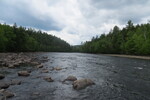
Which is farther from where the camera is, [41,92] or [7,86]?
[7,86]

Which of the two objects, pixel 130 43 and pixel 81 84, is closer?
pixel 81 84

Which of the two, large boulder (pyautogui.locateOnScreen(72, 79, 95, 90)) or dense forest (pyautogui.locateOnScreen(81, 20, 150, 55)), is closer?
large boulder (pyautogui.locateOnScreen(72, 79, 95, 90))

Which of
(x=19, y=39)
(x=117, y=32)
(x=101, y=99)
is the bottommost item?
(x=101, y=99)

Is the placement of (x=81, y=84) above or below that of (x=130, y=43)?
below

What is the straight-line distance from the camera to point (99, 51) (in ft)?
344

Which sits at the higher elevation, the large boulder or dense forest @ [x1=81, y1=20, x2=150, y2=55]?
dense forest @ [x1=81, y1=20, x2=150, y2=55]

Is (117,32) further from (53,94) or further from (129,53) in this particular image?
(53,94)

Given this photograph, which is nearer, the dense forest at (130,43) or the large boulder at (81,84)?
the large boulder at (81,84)

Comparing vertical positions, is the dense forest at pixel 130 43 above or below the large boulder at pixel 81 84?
above

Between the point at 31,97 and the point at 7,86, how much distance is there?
3.06 metres

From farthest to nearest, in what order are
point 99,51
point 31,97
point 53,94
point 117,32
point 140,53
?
point 99,51, point 117,32, point 140,53, point 53,94, point 31,97

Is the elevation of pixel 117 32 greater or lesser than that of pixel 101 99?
greater

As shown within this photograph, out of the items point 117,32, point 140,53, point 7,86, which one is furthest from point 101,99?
point 117,32

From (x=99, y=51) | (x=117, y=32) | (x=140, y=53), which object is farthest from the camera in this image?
(x=99, y=51)
